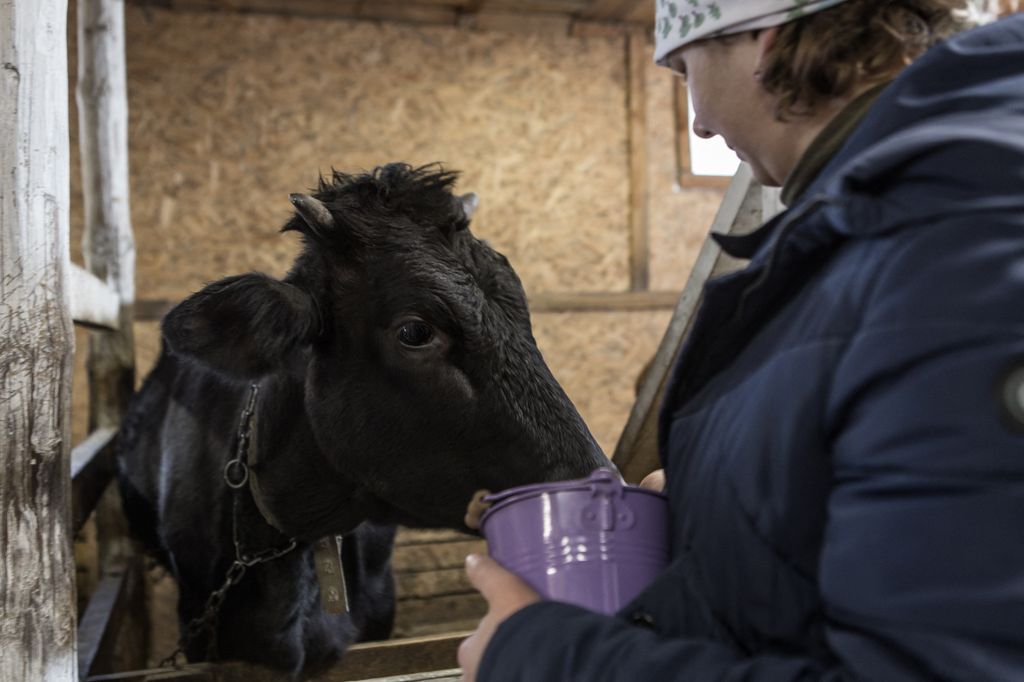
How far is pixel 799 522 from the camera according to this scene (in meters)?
0.75

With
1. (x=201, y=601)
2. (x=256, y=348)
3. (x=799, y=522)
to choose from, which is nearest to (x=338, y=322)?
(x=256, y=348)

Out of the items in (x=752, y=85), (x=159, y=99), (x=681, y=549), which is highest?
(x=159, y=99)

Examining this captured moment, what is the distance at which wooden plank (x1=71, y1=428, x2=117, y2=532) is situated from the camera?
2930mm

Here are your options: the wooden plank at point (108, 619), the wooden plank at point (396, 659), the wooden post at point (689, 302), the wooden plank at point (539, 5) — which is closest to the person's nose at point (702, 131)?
the wooden post at point (689, 302)

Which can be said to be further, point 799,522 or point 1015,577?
point 799,522

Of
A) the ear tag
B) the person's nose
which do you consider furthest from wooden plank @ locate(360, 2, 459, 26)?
the person's nose

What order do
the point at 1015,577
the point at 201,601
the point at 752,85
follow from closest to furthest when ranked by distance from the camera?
the point at 1015,577, the point at 752,85, the point at 201,601

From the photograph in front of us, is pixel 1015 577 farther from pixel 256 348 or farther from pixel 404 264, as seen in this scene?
pixel 256 348

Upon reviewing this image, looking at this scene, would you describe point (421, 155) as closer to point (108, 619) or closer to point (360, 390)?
point (108, 619)

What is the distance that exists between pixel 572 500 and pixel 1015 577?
1.41 ft

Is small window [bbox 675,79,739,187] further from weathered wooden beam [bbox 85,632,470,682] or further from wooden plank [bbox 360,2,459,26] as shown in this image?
weathered wooden beam [bbox 85,632,470,682]

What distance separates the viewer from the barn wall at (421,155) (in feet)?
19.6

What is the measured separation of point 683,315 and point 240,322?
4.28 ft

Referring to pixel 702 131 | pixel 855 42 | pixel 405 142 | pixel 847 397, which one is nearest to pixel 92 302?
pixel 702 131
